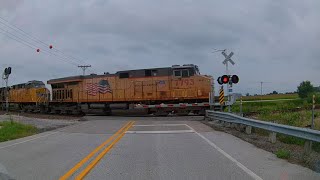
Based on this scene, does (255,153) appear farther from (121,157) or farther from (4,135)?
(4,135)

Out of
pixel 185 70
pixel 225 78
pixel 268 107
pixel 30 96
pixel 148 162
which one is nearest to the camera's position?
pixel 148 162

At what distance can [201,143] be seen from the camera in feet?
48.5

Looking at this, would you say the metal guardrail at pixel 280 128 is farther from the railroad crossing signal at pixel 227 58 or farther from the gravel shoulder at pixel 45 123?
the gravel shoulder at pixel 45 123

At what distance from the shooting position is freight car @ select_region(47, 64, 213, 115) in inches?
1357

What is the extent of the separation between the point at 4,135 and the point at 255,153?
1286 centimetres

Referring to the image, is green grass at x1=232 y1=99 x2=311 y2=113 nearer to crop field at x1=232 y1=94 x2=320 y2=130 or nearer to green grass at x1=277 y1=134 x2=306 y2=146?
crop field at x1=232 y1=94 x2=320 y2=130

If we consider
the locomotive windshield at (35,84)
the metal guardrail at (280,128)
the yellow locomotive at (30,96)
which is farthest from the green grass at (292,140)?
the locomotive windshield at (35,84)

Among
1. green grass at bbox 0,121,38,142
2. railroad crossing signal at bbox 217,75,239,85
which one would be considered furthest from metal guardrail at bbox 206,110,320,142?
green grass at bbox 0,121,38,142

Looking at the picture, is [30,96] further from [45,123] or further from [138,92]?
[45,123]

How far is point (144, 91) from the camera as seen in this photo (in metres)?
36.3

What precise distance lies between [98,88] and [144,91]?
550 cm

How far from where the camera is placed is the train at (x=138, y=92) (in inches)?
1358

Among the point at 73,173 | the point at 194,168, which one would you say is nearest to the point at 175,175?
the point at 194,168

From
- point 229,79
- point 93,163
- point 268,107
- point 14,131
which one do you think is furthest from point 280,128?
point 268,107
